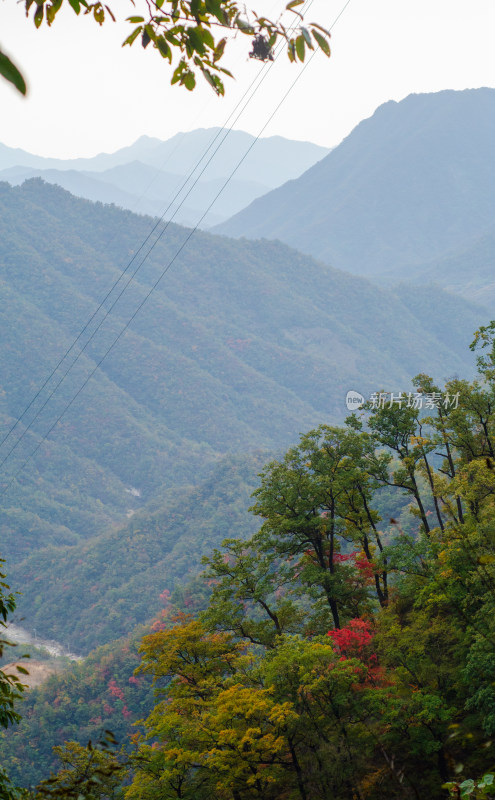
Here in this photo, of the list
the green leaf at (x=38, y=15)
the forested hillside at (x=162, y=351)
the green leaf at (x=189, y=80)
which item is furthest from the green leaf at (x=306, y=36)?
the forested hillside at (x=162, y=351)

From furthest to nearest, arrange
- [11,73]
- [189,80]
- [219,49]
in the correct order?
[189,80] < [219,49] < [11,73]

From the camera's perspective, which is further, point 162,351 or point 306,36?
point 162,351

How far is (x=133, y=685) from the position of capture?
135 ft

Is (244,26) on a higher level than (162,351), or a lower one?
lower

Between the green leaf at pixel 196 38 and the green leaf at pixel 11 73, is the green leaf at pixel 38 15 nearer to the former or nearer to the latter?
the green leaf at pixel 196 38

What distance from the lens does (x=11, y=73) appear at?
191 cm

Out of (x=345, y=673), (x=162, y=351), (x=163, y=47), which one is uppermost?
(x=162, y=351)

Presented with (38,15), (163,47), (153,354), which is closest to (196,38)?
(163,47)

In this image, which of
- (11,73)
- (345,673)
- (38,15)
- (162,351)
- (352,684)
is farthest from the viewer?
(162,351)

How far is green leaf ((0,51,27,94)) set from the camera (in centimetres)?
189

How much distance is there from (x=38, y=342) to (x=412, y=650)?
401 ft

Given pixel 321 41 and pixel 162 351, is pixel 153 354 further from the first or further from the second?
pixel 321 41

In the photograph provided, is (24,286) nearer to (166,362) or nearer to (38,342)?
(38,342)

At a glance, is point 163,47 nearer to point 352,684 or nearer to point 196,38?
point 196,38
